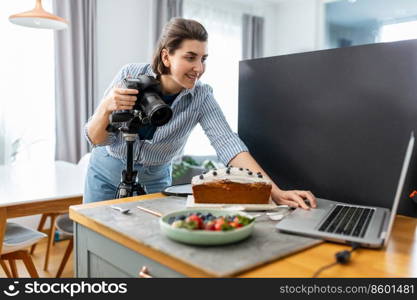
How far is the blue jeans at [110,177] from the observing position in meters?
1.45

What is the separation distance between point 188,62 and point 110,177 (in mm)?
531

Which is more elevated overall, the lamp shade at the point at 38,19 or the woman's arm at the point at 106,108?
the lamp shade at the point at 38,19

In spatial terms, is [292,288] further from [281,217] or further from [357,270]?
[281,217]

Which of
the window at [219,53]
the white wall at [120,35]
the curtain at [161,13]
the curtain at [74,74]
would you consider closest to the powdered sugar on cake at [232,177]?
the curtain at [74,74]

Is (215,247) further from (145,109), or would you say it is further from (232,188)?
(145,109)

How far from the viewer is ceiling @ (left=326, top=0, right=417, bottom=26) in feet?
13.8

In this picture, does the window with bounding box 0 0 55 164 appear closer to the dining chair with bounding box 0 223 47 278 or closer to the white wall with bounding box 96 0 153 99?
the white wall with bounding box 96 0 153 99

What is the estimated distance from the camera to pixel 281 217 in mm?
936

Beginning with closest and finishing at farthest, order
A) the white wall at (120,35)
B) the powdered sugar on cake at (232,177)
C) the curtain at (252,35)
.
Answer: the powdered sugar on cake at (232,177) < the white wall at (120,35) < the curtain at (252,35)

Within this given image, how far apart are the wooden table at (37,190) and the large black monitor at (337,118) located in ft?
3.41

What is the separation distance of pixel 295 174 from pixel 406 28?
367 centimetres

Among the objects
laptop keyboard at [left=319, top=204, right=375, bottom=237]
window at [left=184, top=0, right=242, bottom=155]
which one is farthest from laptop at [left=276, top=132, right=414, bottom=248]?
window at [left=184, top=0, right=242, bottom=155]

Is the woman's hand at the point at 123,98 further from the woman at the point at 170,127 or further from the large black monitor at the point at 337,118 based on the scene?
the large black monitor at the point at 337,118

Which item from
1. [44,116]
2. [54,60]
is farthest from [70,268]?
[54,60]
